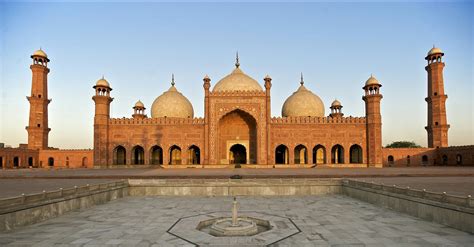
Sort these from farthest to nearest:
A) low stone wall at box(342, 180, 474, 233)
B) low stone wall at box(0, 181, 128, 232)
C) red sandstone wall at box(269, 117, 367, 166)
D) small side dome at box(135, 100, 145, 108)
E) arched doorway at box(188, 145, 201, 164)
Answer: small side dome at box(135, 100, 145, 108) < arched doorway at box(188, 145, 201, 164) < red sandstone wall at box(269, 117, 367, 166) < low stone wall at box(0, 181, 128, 232) < low stone wall at box(342, 180, 474, 233)

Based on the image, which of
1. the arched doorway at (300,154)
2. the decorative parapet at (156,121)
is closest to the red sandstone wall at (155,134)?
the decorative parapet at (156,121)

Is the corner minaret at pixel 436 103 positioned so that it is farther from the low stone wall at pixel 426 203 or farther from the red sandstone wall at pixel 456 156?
the low stone wall at pixel 426 203

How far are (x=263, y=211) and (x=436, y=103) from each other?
95.2 feet

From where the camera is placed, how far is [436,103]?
30.0 metres

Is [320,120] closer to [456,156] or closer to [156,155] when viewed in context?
[456,156]

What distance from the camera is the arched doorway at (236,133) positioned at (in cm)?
2778

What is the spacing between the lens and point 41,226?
5.90 m

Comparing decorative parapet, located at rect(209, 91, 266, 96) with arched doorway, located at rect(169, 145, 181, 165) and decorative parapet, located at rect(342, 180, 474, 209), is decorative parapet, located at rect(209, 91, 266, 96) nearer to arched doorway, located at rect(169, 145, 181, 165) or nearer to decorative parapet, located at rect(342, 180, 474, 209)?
arched doorway, located at rect(169, 145, 181, 165)

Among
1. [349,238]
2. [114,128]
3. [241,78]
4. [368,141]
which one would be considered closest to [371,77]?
[368,141]

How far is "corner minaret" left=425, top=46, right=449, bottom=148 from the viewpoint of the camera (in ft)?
97.6

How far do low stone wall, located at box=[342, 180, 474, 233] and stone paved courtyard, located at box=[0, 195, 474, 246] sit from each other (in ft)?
0.62

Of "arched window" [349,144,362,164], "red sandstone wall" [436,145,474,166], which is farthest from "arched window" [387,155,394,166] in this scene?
"red sandstone wall" [436,145,474,166]

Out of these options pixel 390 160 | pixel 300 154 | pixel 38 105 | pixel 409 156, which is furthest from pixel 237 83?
pixel 38 105

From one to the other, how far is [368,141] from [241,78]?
12.3 m
